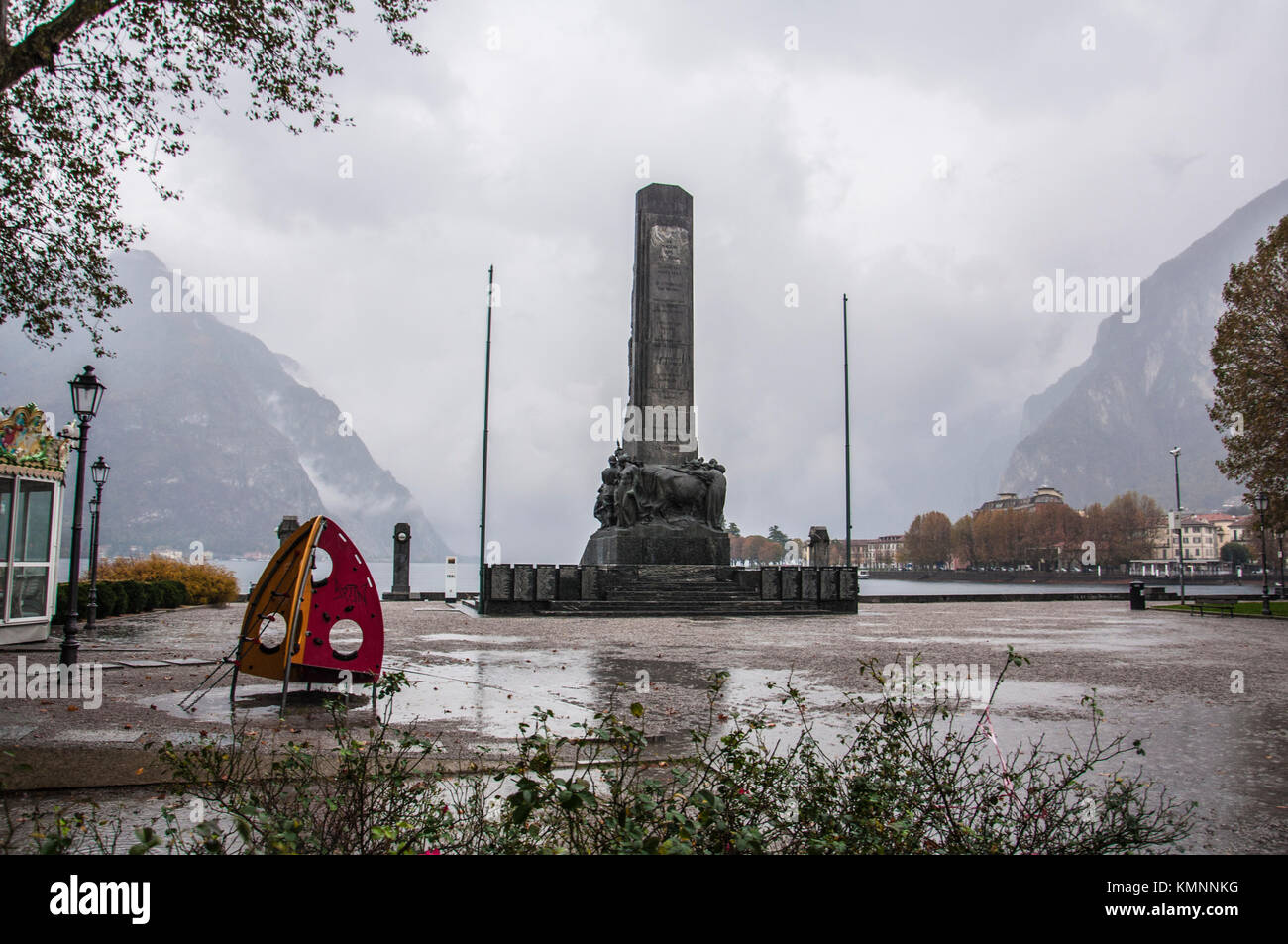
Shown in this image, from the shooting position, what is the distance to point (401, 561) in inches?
1348

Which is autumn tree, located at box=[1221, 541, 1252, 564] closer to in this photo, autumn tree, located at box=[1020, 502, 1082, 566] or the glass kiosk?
autumn tree, located at box=[1020, 502, 1082, 566]

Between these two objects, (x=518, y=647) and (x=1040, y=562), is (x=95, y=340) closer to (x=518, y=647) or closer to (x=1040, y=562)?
(x=518, y=647)

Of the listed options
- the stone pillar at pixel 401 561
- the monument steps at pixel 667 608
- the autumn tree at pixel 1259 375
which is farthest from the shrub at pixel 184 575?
the autumn tree at pixel 1259 375

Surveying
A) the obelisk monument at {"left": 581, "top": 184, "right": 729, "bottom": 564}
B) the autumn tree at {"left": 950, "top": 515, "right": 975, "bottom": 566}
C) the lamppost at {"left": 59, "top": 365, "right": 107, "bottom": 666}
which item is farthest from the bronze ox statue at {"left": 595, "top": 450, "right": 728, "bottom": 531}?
the autumn tree at {"left": 950, "top": 515, "right": 975, "bottom": 566}

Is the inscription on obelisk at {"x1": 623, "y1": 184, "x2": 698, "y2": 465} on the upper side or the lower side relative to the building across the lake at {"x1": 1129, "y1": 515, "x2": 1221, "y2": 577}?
upper

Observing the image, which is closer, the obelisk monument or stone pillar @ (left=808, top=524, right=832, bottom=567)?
the obelisk monument

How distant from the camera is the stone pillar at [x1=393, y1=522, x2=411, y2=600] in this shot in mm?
33188

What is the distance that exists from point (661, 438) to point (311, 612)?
21228mm

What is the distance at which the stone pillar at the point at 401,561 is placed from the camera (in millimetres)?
33188

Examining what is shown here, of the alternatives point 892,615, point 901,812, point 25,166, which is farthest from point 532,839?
point 892,615

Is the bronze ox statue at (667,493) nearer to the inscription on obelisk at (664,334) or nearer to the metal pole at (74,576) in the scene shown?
→ the inscription on obelisk at (664,334)

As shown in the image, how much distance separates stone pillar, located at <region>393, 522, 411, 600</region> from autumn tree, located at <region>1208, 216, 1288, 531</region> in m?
28.1

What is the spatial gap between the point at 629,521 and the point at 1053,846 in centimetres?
2386
